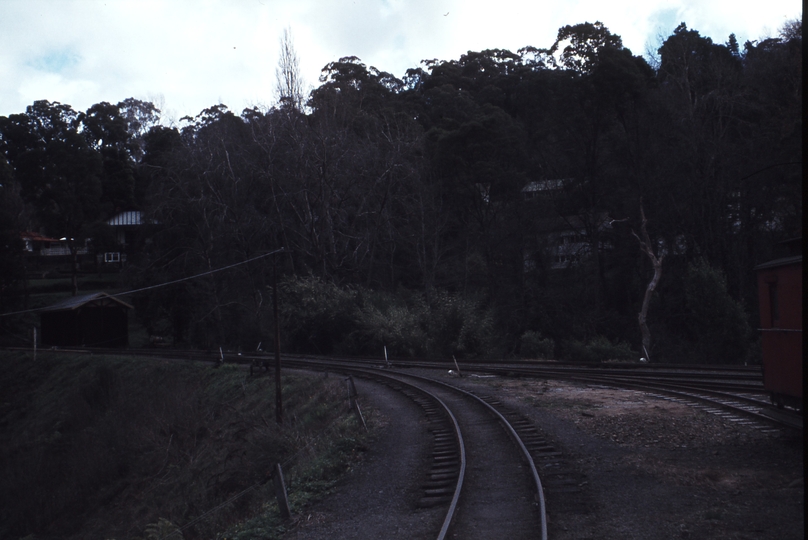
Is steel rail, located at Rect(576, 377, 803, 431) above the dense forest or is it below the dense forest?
below

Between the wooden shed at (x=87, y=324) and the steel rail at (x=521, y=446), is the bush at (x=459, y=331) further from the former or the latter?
the wooden shed at (x=87, y=324)

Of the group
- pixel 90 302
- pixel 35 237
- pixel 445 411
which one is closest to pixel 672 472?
pixel 445 411

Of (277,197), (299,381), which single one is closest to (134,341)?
(277,197)

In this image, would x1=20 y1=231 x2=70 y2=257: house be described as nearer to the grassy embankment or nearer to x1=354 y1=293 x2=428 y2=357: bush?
the grassy embankment

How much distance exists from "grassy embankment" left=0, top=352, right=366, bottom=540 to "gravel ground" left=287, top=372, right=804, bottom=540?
1064mm

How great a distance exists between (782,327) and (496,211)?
35.9 metres

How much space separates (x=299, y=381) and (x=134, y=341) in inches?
1213

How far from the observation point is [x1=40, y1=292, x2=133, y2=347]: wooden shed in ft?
151

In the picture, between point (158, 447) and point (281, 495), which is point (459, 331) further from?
point (281, 495)

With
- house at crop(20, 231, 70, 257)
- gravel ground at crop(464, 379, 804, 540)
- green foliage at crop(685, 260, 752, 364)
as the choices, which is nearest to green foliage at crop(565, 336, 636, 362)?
green foliage at crop(685, 260, 752, 364)

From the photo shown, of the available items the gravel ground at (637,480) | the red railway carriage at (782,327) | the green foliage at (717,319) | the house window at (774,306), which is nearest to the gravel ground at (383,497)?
the gravel ground at (637,480)

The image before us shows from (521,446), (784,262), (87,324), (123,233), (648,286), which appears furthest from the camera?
(123,233)

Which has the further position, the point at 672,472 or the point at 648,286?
the point at 648,286

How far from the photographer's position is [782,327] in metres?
11.0
